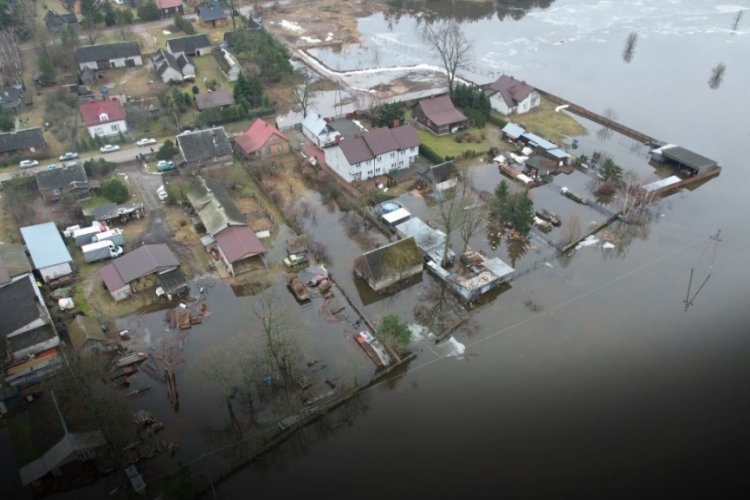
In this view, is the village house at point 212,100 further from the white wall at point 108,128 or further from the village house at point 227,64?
the white wall at point 108,128

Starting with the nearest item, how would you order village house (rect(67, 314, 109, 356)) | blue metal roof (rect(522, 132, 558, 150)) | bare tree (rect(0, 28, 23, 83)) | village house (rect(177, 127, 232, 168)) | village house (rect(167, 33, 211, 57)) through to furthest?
village house (rect(67, 314, 109, 356)) → village house (rect(177, 127, 232, 168)) → blue metal roof (rect(522, 132, 558, 150)) → bare tree (rect(0, 28, 23, 83)) → village house (rect(167, 33, 211, 57))

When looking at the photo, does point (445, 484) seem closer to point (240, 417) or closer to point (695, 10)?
point (240, 417)

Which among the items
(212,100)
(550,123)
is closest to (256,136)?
(212,100)

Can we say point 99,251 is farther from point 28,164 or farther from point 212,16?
point 212,16

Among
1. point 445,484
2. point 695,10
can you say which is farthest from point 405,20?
point 445,484

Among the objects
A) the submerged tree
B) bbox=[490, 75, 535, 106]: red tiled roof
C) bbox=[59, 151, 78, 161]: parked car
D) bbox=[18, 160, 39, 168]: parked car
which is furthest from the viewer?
the submerged tree

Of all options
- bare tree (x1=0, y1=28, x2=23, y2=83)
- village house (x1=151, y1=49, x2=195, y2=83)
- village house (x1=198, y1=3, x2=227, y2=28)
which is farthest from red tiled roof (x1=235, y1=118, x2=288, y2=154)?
village house (x1=198, y1=3, x2=227, y2=28)

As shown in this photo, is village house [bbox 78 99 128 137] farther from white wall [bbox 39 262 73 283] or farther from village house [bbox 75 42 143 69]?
white wall [bbox 39 262 73 283]
